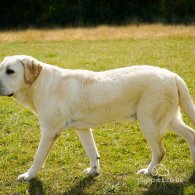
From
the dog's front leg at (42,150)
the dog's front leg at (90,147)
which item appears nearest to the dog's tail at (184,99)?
the dog's front leg at (90,147)

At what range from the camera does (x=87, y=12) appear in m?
34.2

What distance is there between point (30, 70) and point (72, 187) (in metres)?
1.55

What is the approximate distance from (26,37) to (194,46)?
31.9ft

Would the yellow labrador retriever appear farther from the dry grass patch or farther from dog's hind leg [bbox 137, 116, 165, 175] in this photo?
the dry grass patch

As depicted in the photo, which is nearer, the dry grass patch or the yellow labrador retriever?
the yellow labrador retriever

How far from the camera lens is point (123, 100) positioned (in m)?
5.03

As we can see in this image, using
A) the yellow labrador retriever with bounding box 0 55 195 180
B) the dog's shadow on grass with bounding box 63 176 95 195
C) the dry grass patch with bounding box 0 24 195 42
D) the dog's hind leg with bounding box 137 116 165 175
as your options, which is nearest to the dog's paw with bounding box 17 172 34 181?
the yellow labrador retriever with bounding box 0 55 195 180

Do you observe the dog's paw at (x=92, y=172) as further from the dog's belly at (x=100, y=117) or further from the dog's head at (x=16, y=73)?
the dog's head at (x=16, y=73)

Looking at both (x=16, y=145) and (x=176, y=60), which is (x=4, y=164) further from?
(x=176, y=60)

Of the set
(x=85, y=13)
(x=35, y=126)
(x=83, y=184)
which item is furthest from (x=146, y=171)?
(x=85, y=13)

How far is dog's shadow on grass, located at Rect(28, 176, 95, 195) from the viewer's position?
5.00 metres

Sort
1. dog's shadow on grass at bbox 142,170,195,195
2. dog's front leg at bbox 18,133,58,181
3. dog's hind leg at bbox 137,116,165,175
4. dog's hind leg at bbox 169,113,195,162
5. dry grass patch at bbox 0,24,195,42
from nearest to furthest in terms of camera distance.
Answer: dog's shadow on grass at bbox 142,170,195,195 → dog's hind leg at bbox 137,116,165,175 → dog's front leg at bbox 18,133,58,181 → dog's hind leg at bbox 169,113,195,162 → dry grass patch at bbox 0,24,195,42

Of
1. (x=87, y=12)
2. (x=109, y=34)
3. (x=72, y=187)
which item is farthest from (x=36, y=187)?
(x=87, y=12)

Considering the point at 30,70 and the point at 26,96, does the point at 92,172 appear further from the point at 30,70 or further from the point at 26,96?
the point at 30,70
